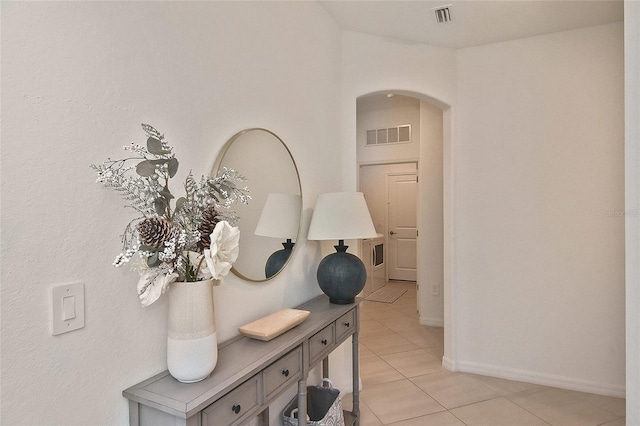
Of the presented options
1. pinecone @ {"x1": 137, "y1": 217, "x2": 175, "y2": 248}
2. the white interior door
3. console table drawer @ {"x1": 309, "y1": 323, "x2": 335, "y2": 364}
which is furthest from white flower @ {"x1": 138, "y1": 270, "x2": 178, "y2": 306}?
A: the white interior door

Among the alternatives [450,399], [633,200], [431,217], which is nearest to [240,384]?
[633,200]

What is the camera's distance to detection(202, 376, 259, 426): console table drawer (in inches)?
45.5

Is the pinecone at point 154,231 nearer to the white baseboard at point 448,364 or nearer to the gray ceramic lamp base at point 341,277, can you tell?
the gray ceramic lamp base at point 341,277

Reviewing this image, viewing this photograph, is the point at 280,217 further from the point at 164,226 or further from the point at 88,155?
the point at 88,155

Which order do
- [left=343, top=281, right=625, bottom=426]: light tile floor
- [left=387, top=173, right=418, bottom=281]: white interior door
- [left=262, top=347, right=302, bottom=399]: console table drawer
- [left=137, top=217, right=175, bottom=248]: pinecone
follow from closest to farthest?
1. [left=137, top=217, right=175, bottom=248]: pinecone
2. [left=262, top=347, right=302, bottom=399]: console table drawer
3. [left=343, top=281, right=625, bottom=426]: light tile floor
4. [left=387, top=173, right=418, bottom=281]: white interior door

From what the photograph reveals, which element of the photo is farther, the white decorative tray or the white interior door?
the white interior door

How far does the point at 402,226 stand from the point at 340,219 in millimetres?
4697

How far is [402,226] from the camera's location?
666 cm

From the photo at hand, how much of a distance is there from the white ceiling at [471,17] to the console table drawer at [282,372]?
90.0 inches

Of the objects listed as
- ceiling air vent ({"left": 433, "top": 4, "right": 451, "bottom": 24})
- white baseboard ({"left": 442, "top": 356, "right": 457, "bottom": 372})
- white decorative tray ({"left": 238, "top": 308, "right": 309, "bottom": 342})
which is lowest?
white baseboard ({"left": 442, "top": 356, "right": 457, "bottom": 372})

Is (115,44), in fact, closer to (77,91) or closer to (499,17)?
(77,91)

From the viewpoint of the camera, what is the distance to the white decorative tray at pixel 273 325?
158 cm

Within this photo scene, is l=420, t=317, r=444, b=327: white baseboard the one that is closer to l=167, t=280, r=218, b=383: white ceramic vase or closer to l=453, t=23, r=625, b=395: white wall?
l=453, t=23, r=625, b=395: white wall

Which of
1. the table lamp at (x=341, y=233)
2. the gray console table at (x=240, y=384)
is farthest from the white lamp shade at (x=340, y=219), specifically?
the gray console table at (x=240, y=384)
